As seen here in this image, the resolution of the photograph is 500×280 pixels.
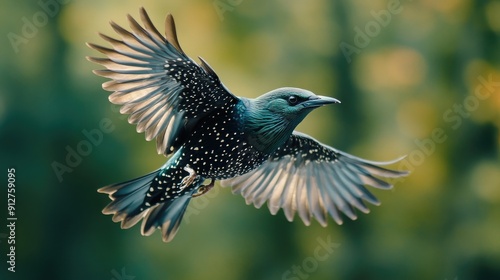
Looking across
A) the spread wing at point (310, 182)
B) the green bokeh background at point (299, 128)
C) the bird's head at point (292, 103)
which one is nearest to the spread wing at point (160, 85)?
the bird's head at point (292, 103)

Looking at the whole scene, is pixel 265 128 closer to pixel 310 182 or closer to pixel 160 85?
pixel 160 85

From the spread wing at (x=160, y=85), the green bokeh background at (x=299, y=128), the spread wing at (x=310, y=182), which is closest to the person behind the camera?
the spread wing at (x=160, y=85)

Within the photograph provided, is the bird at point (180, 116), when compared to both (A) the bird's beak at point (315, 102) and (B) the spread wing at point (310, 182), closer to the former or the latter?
(A) the bird's beak at point (315, 102)

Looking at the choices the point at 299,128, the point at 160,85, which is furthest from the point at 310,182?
the point at 299,128

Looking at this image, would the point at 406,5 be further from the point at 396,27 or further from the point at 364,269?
the point at 364,269

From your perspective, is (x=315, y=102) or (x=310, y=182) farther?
(x=310, y=182)

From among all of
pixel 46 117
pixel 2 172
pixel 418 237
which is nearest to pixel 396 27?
pixel 418 237

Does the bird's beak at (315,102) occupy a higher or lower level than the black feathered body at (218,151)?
higher
